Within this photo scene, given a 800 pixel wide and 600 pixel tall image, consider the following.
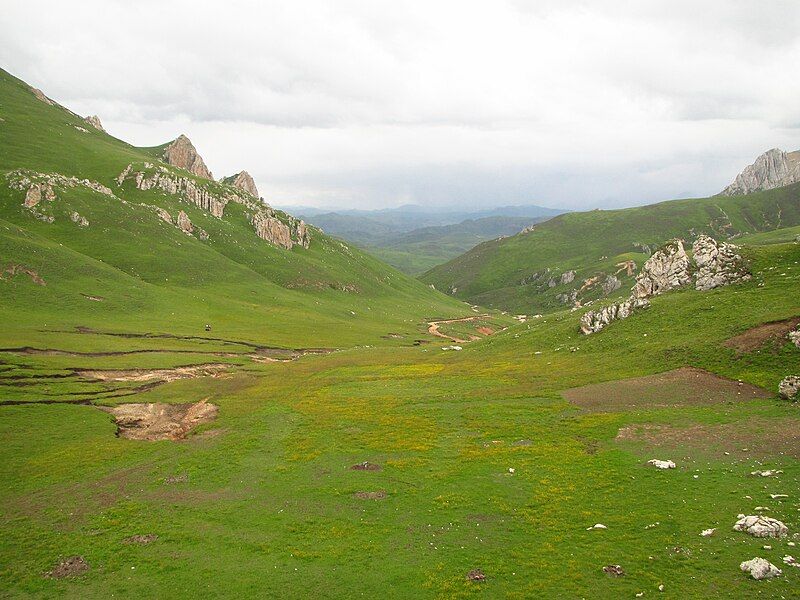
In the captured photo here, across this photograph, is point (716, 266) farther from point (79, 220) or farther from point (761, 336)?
point (79, 220)

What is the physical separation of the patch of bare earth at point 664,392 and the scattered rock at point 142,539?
43255 mm

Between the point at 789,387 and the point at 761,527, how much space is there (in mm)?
24770

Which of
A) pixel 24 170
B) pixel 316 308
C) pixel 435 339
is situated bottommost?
A: pixel 435 339

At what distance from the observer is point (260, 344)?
373ft

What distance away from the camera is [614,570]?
2612cm

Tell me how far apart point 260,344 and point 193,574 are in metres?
87.5

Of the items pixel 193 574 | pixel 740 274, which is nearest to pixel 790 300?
pixel 740 274

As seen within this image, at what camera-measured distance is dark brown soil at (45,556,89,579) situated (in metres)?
29.0

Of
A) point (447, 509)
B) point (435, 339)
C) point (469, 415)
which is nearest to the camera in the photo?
point (447, 509)

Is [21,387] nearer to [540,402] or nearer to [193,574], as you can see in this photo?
[193,574]

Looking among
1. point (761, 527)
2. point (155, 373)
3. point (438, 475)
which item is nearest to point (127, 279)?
point (155, 373)

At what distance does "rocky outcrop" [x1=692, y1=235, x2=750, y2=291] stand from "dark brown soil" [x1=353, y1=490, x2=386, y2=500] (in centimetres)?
6687

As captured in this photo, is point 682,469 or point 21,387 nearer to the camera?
point 682,469

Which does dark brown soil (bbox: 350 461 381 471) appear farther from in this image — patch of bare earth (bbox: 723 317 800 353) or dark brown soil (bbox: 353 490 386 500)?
patch of bare earth (bbox: 723 317 800 353)
